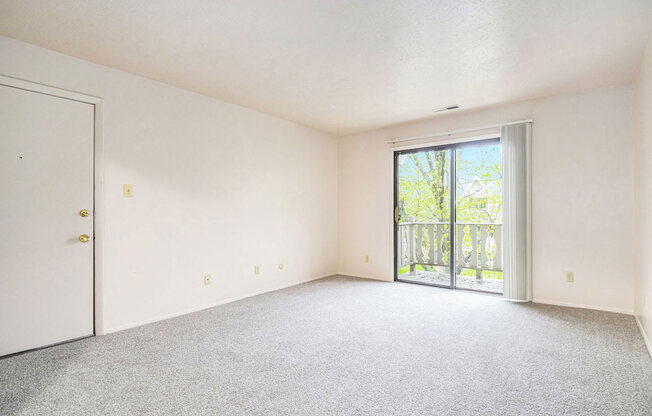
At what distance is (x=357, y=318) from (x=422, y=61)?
248 centimetres

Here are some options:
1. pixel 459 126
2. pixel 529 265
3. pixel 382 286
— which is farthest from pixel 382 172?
pixel 529 265

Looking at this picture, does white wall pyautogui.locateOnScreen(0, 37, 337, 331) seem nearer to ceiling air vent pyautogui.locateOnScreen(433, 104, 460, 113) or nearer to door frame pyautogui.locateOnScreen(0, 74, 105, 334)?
door frame pyautogui.locateOnScreen(0, 74, 105, 334)

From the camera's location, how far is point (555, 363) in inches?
89.0

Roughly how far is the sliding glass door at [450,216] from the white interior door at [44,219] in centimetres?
390

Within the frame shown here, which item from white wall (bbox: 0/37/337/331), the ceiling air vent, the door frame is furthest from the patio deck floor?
the door frame

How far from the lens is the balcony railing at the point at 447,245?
4543mm

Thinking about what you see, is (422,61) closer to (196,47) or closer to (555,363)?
(196,47)

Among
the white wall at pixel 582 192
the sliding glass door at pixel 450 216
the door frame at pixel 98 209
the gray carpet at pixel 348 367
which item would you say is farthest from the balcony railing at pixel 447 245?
the door frame at pixel 98 209

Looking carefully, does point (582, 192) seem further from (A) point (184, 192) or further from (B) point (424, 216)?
(A) point (184, 192)

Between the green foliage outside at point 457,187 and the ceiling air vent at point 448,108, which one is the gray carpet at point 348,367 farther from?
the ceiling air vent at point 448,108

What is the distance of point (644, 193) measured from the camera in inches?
106

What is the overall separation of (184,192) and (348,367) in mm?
2434

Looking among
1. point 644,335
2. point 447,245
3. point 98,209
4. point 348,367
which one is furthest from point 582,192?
point 98,209

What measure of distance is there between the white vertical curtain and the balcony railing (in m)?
0.61
